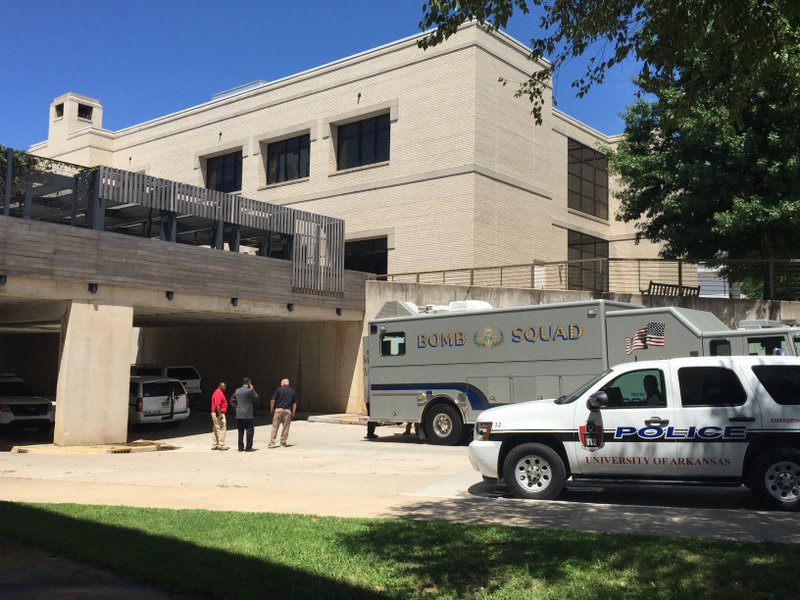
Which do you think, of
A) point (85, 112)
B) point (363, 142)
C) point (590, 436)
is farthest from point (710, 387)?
point (85, 112)

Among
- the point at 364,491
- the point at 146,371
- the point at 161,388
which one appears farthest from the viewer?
the point at 146,371

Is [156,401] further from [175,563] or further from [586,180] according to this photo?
[586,180]

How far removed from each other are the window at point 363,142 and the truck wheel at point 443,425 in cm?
1888

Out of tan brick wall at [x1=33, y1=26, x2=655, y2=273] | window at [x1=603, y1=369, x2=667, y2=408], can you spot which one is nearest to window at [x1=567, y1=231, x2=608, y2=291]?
tan brick wall at [x1=33, y1=26, x2=655, y2=273]

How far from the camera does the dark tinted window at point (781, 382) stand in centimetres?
909

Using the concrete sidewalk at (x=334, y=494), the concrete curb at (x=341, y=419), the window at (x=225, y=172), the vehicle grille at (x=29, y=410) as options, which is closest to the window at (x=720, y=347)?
the concrete sidewalk at (x=334, y=494)

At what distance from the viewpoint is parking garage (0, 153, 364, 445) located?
60.7 ft

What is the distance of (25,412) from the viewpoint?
2061 cm

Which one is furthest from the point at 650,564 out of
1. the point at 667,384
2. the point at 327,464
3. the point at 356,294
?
the point at 356,294

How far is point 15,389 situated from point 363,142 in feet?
63.5

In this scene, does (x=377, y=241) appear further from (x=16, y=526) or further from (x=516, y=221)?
(x=16, y=526)

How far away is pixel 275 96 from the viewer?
38531 millimetres

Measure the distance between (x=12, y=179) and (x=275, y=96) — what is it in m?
21.5

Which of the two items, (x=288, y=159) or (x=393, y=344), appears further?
(x=288, y=159)
